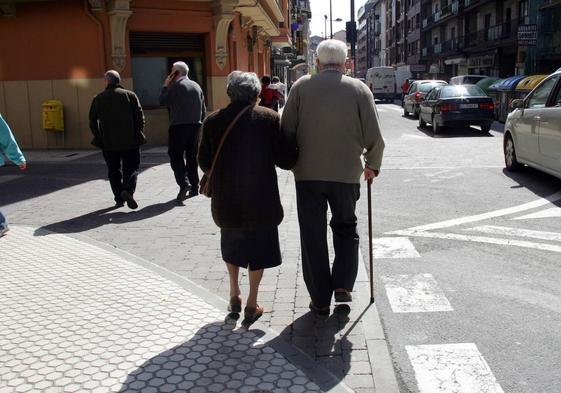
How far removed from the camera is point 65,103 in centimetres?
1490

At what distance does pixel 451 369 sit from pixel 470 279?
1799 millimetres

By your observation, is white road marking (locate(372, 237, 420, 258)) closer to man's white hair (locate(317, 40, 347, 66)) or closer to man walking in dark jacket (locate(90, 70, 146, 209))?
man's white hair (locate(317, 40, 347, 66))

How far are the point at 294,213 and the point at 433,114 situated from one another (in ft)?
39.2

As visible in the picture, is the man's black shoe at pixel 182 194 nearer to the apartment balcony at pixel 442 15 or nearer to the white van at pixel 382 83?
the white van at pixel 382 83

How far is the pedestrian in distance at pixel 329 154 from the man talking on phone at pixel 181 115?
177 inches

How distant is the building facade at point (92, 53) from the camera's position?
14383 millimetres

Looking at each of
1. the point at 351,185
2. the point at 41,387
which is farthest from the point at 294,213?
the point at 41,387

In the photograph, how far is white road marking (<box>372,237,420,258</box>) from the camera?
6004 mm

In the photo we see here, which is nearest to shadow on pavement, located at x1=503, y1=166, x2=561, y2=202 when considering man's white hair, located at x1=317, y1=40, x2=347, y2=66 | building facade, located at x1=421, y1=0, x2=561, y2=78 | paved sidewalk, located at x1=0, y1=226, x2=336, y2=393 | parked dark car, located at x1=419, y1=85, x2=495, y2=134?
man's white hair, located at x1=317, y1=40, x2=347, y2=66

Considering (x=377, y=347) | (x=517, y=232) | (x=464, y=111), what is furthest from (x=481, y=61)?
(x=377, y=347)

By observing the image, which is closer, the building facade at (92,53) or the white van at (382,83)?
the building facade at (92,53)

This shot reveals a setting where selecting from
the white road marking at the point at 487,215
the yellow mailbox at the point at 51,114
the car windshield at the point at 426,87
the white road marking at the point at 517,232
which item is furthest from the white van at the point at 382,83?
the white road marking at the point at 517,232

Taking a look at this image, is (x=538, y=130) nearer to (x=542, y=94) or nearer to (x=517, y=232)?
(x=542, y=94)

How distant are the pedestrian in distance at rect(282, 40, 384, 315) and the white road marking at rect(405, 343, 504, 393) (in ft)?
2.62
